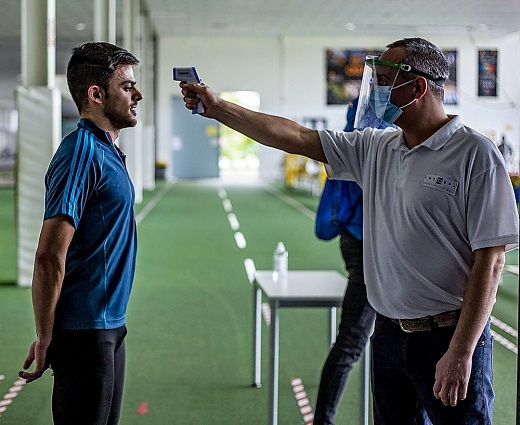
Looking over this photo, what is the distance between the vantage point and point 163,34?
31453 millimetres

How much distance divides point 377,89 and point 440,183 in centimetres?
44

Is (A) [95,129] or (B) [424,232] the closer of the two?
(B) [424,232]

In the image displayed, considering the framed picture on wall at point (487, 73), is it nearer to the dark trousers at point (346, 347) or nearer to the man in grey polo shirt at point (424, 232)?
the dark trousers at point (346, 347)

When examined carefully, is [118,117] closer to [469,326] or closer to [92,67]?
[92,67]

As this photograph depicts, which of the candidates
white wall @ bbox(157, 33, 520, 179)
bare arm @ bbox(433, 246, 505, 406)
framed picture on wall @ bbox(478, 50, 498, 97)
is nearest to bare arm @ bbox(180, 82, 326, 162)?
bare arm @ bbox(433, 246, 505, 406)

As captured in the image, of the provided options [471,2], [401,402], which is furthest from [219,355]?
[471,2]

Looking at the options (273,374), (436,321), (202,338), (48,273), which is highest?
(48,273)

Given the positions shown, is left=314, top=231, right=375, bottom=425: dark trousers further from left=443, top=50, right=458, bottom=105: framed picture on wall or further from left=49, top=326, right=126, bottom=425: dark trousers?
left=443, top=50, right=458, bottom=105: framed picture on wall

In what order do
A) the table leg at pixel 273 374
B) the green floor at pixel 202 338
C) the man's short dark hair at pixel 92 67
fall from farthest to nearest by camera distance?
the green floor at pixel 202 338
the table leg at pixel 273 374
the man's short dark hair at pixel 92 67

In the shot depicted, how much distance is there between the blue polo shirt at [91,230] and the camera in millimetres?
2660

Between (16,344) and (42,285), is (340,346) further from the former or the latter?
(16,344)

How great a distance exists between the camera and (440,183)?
259 cm

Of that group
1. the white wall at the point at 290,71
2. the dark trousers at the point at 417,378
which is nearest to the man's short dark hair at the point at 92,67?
the dark trousers at the point at 417,378

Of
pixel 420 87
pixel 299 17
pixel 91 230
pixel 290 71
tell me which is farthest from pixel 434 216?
pixel 290 71
